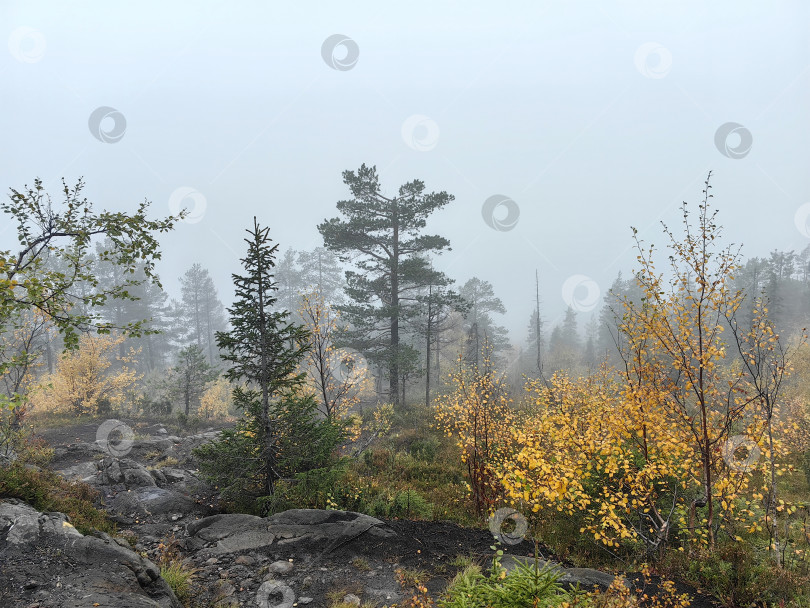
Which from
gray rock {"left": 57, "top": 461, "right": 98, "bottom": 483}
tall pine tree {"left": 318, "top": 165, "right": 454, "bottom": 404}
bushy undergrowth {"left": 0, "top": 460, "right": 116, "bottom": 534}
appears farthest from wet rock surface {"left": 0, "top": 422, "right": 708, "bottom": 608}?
tall pine tree {"left": 318, "top": 165, "right": 454, "bottom": 404}

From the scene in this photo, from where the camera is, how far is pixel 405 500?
8.81m

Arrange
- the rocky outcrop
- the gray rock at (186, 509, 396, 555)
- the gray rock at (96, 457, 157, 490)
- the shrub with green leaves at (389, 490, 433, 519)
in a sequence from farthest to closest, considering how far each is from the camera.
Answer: the gray rock at (96, 457, 157, 490) < the shrub with green leaves at (389, 490, 433, 519) < the gray rock at (186, 509, 396, 555) < the rocky outcrop

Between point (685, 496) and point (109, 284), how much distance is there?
59.6 m

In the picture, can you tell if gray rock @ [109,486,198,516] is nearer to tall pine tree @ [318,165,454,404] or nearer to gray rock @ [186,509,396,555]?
gray rock @ [186,509,396,555]

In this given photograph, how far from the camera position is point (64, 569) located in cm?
440

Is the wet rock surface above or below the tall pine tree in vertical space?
below

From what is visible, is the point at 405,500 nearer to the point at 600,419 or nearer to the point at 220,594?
the point at 220,594

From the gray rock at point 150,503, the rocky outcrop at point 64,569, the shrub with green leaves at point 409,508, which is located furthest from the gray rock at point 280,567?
the gray rock at point 150,503

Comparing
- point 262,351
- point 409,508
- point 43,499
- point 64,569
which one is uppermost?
point 262,351

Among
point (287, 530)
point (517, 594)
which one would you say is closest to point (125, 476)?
point (287, 530)

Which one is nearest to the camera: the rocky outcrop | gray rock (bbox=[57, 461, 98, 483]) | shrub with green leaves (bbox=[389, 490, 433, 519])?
the rocky outcrop

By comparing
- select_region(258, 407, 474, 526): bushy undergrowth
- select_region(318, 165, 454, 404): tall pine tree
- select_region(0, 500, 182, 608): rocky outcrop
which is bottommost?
select_region(258, 407, 474, 526): bushy undergrowth

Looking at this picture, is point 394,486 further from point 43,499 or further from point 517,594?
point 43,499

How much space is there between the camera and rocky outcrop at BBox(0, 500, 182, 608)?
399 cm
